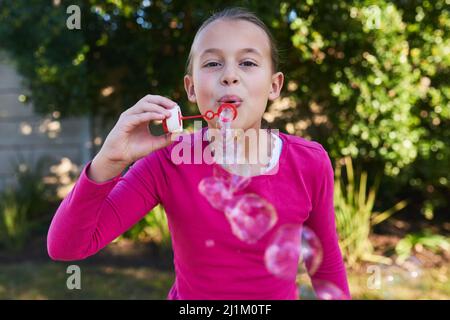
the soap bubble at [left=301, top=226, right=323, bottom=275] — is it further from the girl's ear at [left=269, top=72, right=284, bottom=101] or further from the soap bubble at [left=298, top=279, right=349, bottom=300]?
the girl's ear at [left=269, top=72, right=284, bottom=101]

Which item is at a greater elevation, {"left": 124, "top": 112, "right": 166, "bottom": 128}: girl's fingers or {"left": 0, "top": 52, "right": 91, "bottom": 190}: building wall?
{"left": 0, "top": 52, "right": 91, "bottom": 190}: building wall

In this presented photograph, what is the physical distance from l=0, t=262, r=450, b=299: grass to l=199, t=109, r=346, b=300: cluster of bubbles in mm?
1986

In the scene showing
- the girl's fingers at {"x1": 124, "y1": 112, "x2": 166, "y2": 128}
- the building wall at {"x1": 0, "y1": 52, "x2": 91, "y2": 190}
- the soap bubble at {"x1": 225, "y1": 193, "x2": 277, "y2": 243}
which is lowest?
the soap bubble at {"x1": 225, "y1": 193, "x2": 277, "y2": 243}

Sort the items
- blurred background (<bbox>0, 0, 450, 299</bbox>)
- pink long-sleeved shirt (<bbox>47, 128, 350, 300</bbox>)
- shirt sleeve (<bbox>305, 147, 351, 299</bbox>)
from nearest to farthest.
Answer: pink long-sleeved shirt (<bbox>47, 128, 350, 300</bbox>) → shirt sleeve (<bbox>305, 147, 351, 299</bbox>) → blurred background (<bbox>0, 0, 450, 299</bbox>)

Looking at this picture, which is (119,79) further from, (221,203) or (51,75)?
(221,203)

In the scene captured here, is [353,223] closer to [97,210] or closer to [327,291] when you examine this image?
[327,291]

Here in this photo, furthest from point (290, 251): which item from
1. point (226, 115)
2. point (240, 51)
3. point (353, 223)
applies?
point (353, 223)

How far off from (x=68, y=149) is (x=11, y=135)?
2.45 feet

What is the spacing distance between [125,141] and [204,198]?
304 mm

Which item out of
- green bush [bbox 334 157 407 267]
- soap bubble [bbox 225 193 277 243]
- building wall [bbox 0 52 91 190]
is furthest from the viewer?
building wall [bbox 0 52 91 190]

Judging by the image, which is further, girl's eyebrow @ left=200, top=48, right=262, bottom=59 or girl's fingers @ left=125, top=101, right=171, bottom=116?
girl's eyebrow @ left=200, top=48, right=262, bottom=59

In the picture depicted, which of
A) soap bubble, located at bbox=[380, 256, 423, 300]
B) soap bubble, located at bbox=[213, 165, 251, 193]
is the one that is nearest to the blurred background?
soap bubble, located at bbox=[380, 256, 423, 300]

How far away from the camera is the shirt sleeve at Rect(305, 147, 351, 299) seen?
1.49m
